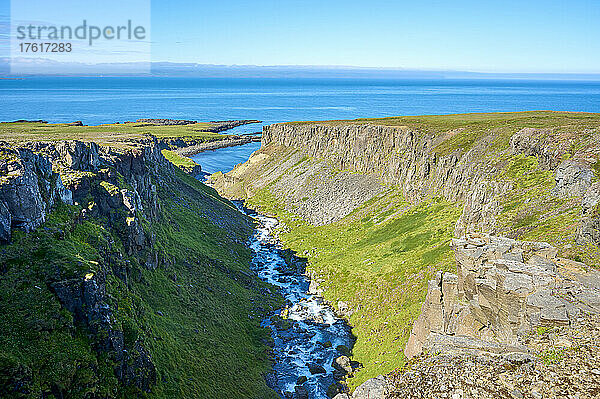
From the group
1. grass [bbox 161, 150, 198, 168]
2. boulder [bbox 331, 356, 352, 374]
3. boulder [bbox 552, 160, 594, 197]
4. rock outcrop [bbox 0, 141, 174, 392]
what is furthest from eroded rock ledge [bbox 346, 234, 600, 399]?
grass [bbox 161, 150, 198, 168]

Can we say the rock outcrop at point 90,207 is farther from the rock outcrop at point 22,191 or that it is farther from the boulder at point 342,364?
the boulder at point 342,364

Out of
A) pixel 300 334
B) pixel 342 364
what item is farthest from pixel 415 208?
pixel 342 364

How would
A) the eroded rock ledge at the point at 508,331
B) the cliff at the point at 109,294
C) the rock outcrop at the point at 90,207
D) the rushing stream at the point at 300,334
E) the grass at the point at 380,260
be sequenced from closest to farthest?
the eroded rock ledge at the point at 508,331 < the cliff at the point at 109,294 < the rock outcrop at the point at 90,207 < the rushing stream at the point at 300,334 < the grass at the point at 380,260

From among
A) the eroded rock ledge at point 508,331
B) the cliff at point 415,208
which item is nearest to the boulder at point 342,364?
the cliff at point 415,208

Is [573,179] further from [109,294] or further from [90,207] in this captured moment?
[90,207]

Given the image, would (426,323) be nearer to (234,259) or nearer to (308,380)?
(308,380)

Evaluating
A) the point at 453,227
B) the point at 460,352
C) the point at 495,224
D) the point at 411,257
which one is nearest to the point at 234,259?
the point at 411,257
